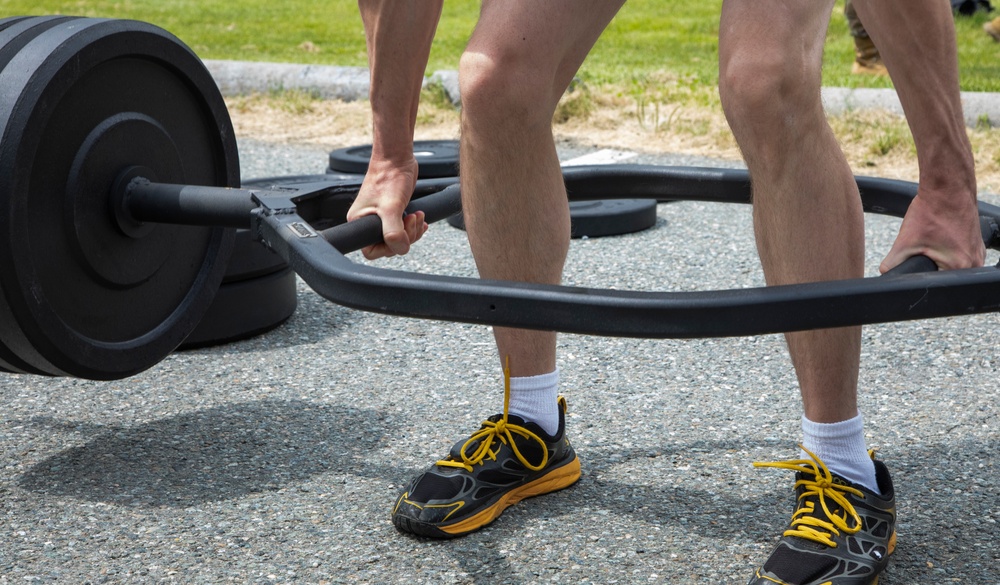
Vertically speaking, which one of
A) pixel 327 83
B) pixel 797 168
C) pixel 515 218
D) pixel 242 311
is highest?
pixel 797 168

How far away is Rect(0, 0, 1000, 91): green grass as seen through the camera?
6609mm

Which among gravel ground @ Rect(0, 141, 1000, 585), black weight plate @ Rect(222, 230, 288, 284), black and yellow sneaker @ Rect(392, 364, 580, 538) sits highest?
black weight plate @ Rect(222, 230, 288, 284)

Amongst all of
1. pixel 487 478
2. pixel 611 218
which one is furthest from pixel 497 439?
pixel 611 218

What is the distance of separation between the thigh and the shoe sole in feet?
2.25

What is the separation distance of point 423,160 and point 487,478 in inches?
86.5

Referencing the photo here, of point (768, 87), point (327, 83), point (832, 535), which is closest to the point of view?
point (768, 87)

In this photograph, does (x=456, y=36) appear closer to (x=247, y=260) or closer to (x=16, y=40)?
(x=247, y=260)

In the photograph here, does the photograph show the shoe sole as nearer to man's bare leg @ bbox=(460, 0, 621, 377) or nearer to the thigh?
man's bare leg @ bbox=(460, 0, 621, 377)

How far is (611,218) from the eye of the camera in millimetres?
3615

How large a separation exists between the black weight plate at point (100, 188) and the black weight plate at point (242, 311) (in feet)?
1.52

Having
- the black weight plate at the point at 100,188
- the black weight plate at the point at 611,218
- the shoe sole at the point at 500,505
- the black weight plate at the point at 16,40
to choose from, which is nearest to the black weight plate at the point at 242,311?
the black weight plate at the point at 100,188

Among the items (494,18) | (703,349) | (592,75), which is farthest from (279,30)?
(494,18)

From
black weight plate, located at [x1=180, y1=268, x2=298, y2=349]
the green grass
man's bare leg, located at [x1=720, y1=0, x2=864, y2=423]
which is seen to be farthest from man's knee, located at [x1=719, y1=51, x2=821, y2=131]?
the green grass

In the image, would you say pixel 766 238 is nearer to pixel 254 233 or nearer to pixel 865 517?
pixel 865 517
